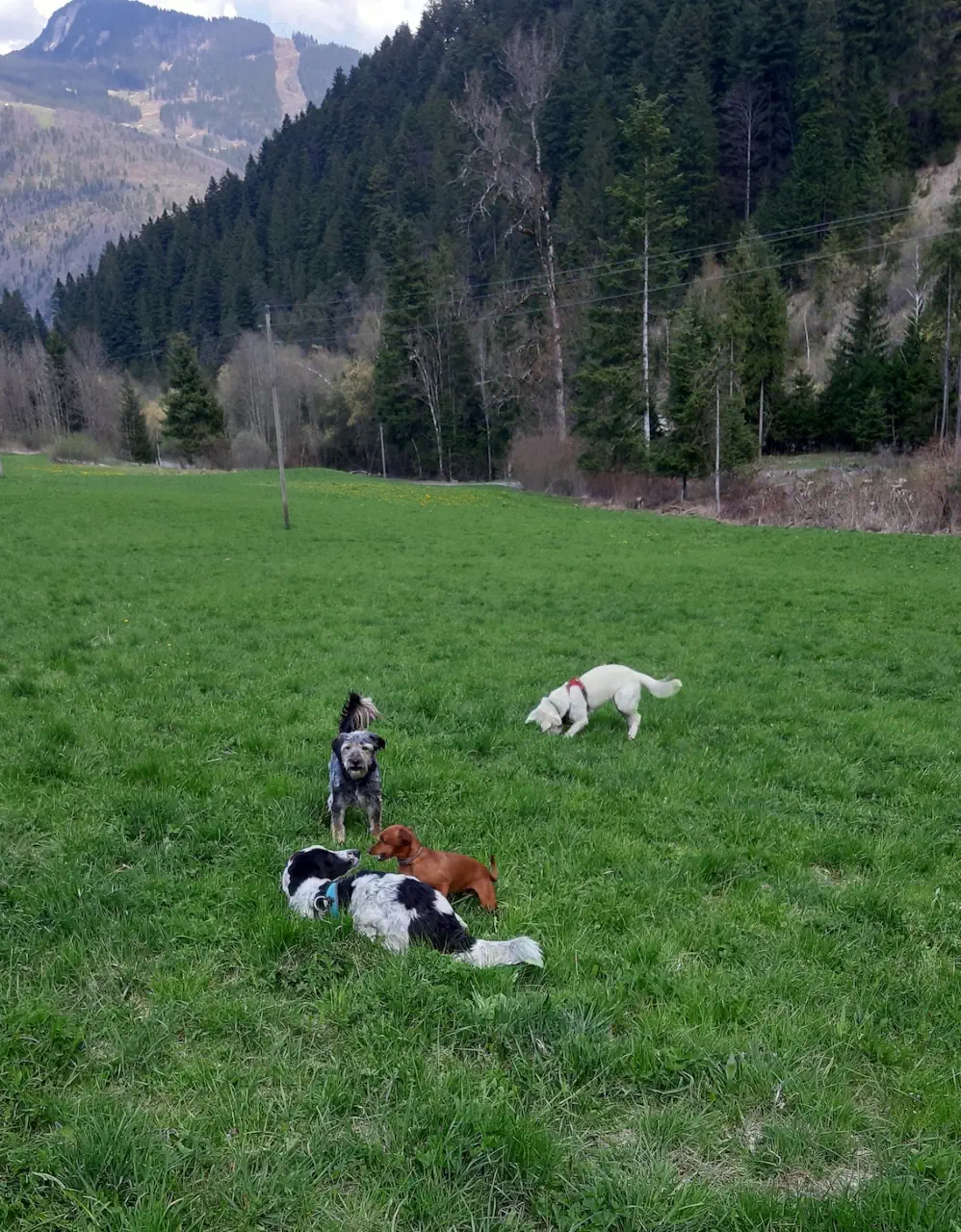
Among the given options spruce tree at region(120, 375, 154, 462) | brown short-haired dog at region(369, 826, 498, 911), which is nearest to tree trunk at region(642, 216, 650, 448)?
brown short-haired dog at region(369, 826, 498, 911)

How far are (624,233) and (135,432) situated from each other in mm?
49747

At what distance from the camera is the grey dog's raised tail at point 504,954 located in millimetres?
3434

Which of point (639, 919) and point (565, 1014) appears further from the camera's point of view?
point (639, 919)

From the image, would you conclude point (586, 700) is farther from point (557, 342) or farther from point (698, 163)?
point (698, 163)

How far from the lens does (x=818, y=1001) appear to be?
336 cm

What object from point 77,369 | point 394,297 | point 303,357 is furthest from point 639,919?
point 77,369

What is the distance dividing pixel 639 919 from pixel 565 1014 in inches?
39.3

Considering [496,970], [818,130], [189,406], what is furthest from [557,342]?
[496,970]

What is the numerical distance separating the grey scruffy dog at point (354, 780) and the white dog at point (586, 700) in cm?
228

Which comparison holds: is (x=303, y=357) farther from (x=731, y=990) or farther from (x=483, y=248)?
(x=731, y=990)

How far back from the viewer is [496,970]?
3389mm

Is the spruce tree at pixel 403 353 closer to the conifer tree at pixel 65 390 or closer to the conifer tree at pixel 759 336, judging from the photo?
the conifer tree at pixel 759 336

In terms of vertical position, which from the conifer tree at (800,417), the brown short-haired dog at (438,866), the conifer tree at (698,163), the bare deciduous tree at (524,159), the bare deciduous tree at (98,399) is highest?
the conifer tree at (698,163)

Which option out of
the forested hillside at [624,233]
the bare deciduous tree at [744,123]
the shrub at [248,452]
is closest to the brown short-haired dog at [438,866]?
the forested hillside at [624,233]
